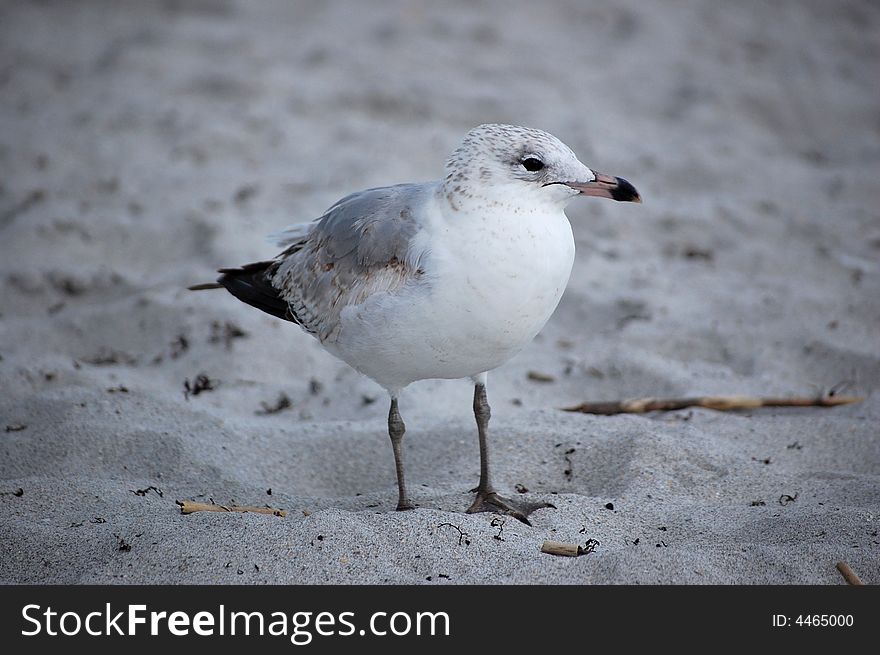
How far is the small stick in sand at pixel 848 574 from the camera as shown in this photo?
2.74 meters

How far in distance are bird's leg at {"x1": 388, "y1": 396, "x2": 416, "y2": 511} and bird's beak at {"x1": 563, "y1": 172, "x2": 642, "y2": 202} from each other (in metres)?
1.06

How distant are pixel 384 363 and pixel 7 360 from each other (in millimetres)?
2148

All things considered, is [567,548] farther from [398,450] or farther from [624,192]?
[624,192]

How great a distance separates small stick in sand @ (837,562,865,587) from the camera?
8.98 feet

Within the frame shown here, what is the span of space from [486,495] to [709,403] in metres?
1.27

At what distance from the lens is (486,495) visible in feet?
11.3

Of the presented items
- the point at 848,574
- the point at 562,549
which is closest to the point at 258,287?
the point at 562,549

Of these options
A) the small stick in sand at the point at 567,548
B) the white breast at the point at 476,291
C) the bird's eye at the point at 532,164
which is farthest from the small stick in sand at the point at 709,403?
the bird's eye at the point at 532,164

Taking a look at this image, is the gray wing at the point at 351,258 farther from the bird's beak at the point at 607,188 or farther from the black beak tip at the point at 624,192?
the black beak tip at the point at 624,192

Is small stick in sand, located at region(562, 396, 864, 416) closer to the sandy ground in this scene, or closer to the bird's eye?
the sandy ground

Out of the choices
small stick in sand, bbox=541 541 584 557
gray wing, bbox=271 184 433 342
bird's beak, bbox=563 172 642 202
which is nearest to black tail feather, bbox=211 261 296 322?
gray wing, bbox=271 184 433 342

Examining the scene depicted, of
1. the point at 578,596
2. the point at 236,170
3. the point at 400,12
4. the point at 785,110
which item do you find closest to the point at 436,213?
the point at 578,596

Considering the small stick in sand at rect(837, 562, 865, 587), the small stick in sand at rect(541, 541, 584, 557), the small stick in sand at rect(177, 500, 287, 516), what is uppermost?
the small stick in sand at rect(177, 500, 287, 516)

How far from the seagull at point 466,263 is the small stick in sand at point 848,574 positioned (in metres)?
1.01
